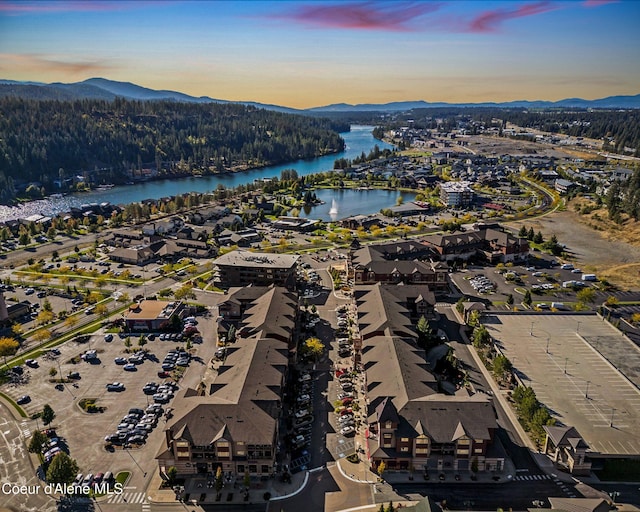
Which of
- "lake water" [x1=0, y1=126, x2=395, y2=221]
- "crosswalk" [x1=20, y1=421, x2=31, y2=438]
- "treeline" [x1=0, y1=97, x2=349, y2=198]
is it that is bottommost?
"lake water" [x1=0, y1=126, x2=395, y2=221]

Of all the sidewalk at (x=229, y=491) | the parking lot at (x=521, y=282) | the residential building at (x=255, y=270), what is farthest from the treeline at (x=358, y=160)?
the sidewalk at (x=229, y=491)

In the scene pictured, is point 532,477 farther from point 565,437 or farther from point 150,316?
point 150,316

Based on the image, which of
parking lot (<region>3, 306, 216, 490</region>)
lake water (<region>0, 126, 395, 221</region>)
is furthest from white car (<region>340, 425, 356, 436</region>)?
lake water (<region>0, 126, 395, 221</region>)

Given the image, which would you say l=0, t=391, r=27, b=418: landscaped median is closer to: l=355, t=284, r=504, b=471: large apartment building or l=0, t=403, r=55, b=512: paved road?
l=0, t=403, r=55, b=512: paved road

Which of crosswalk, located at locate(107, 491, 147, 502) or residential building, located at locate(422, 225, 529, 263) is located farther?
residential building, located at locate(422, 225, 529, 263)

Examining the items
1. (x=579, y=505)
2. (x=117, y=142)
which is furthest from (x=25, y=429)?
(x=117, y=142)

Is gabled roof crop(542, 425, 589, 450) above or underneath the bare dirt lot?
above

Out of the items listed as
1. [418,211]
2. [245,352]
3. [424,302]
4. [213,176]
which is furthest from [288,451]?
[213,176]
